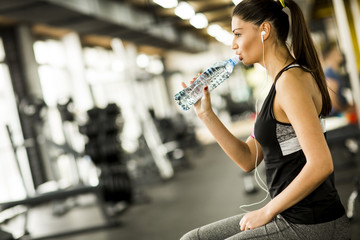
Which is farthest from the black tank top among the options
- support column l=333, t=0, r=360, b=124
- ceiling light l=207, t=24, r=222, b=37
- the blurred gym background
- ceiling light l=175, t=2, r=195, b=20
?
ceiling light l=207, t=24, r=222, b=37

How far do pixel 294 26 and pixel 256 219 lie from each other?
1.86 ft

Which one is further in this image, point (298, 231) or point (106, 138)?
point (106, 138)

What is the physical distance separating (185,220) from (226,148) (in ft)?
8.96

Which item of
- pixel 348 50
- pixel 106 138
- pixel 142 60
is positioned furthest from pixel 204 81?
pixel 142 60

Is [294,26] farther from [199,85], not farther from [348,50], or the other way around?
[348,50]

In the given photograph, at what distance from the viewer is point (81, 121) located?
524 centimetres

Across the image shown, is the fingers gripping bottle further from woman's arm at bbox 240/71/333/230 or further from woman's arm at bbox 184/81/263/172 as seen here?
woman's arm at bbox 240/71/333/230

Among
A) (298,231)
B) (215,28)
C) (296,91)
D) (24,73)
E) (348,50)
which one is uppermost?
(215,28)

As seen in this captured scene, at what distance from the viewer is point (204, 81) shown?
4.69ft

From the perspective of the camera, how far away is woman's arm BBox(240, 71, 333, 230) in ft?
3.53

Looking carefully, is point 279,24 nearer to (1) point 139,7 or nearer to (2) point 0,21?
(2) point 0,21

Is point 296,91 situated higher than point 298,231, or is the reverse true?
point 296,91

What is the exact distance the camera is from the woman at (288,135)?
42.9 inches

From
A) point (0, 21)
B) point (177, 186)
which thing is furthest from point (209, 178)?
point (0, 21)
